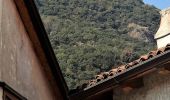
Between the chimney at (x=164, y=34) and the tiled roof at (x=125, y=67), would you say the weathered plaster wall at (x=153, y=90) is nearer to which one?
the tiled roof at (x=125, y=67)

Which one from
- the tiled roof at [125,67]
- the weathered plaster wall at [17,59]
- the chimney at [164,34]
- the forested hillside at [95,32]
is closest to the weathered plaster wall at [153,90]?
the tiled roof at [125,67]

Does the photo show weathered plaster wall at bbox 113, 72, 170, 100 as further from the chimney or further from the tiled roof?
the chimney

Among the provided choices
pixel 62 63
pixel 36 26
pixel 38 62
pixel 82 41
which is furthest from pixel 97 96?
pixel 82 41

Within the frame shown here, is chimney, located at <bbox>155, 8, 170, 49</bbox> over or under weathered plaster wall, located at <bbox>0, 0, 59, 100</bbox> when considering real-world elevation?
over

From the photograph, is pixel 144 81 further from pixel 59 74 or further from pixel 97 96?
pixel 59 74

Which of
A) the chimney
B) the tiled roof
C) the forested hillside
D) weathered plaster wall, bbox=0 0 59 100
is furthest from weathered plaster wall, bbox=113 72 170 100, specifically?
the forested hillside

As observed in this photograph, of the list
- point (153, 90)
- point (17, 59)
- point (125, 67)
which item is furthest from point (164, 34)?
point (17, 59)

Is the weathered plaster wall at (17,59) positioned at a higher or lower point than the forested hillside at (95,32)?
lower
